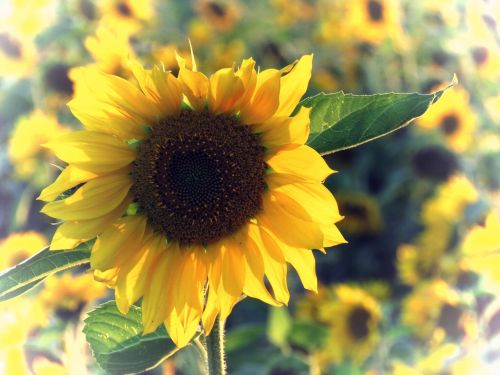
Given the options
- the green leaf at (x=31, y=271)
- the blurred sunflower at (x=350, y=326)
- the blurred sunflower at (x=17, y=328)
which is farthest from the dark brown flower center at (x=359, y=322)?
the green leaf at (x=31, y=271)

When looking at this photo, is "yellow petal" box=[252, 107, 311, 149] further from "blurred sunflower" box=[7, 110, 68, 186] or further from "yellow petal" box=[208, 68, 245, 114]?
"blurred sunflower" box=[7, 110, 68, 186]

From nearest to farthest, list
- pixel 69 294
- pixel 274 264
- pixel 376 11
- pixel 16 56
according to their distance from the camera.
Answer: pixel 274 264 < pixel 69 294 < pixel 16 56 < pixel 376 11

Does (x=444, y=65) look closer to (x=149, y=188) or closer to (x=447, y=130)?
(x=447, y=130)

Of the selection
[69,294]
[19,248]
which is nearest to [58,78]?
[19,248]

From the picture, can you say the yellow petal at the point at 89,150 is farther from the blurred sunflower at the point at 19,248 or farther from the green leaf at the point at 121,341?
the blurred sunflower at the point at 19,248

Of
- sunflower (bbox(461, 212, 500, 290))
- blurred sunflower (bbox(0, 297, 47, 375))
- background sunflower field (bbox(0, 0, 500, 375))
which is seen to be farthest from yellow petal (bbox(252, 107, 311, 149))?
sunflower (bbox(461, 212, 500, 290))

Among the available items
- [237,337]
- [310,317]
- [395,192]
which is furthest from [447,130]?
[237,337]

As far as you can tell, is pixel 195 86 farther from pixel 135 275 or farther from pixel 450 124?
pixel 450 124
